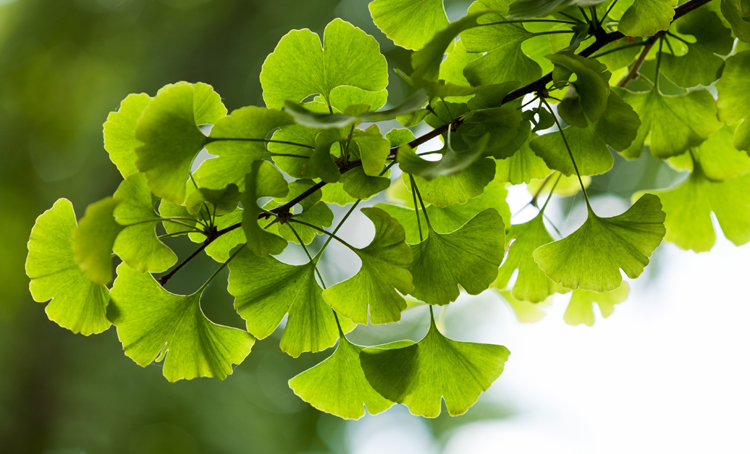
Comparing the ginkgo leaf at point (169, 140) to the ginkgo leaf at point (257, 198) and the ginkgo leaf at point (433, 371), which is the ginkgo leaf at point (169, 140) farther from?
the ginkgo leaf at point (433, 371)

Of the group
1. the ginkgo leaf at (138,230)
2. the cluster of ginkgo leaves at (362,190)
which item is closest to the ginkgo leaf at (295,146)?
the cluster of ginkgo leaves at (362,190)

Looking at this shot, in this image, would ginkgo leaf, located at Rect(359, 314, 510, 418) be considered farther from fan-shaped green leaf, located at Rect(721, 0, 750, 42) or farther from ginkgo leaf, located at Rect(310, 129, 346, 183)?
fan-shaped green leaf, located at Rect(721, 0, 750, 42)

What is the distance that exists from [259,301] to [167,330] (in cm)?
→ 8

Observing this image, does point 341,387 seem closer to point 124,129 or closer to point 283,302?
point 283,302

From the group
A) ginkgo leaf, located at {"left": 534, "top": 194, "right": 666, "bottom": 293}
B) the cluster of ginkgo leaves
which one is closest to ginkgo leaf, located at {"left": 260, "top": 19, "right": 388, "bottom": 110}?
the cluster of ginkgo leaves

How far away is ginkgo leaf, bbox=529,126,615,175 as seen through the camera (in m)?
0.45

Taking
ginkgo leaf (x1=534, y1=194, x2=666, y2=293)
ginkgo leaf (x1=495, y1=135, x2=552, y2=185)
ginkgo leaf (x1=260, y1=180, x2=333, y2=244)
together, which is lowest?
ginkgo leaf (x1=534, y1=194, x2=666, y2=293)

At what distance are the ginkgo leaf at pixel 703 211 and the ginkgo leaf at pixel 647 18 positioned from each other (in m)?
0.32

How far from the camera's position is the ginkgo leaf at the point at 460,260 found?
0.40 m

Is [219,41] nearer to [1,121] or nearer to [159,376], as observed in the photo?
[1,121]

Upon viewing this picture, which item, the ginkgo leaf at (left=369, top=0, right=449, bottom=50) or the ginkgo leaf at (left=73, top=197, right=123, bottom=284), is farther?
the ginkgo leaf at (left=369, top=0, right=449, bottom=50)

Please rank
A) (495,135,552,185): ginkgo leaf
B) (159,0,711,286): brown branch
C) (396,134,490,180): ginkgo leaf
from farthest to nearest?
(495,135,552,185): ginkgo leaf → (159,0,711,286): brown branch → (396,134,490,180): ginkgo leaf

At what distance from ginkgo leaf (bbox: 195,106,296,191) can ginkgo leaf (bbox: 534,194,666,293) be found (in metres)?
0.24

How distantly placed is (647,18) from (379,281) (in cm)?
28
